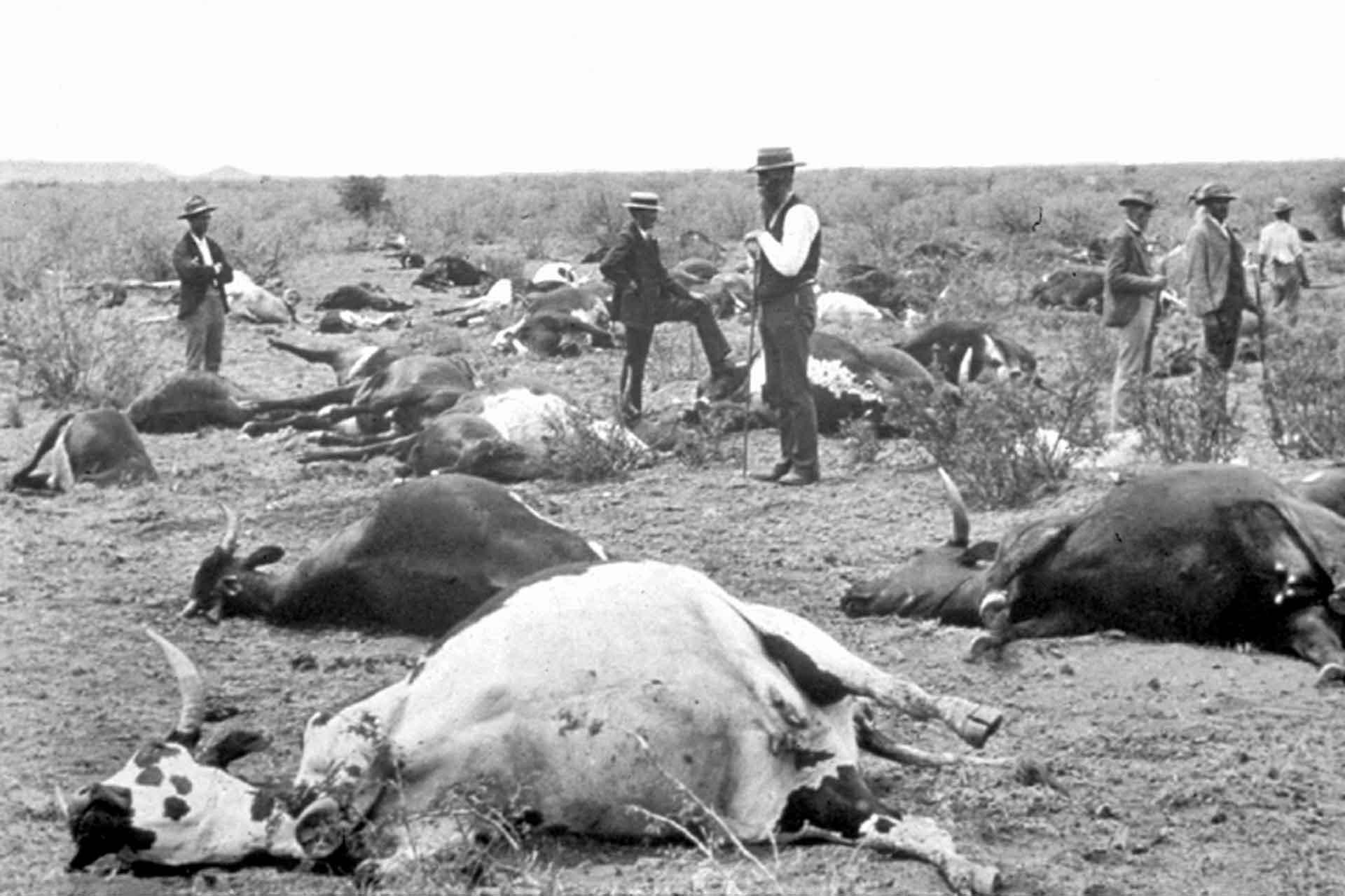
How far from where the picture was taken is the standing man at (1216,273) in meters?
13.7

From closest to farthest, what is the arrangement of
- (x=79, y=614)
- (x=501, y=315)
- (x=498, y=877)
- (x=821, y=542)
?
(x=498, y=877)
(x=79, y=614)
(x=821, y=542)
(x=501, y=315)

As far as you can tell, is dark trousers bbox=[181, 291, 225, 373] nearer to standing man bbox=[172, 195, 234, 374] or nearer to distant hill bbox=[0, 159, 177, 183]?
standing man bbox=[172, 195, 234, 374]

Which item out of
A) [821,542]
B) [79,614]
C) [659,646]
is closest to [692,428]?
[821,542]

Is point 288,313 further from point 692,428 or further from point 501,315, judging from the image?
point 692,428

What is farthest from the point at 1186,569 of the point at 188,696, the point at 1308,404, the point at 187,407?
the point at 187,407

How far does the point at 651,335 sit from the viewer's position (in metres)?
14.0

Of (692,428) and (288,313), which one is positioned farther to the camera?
(288,313)

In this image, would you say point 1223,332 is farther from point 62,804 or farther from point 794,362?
point 62,804

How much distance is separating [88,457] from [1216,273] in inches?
302

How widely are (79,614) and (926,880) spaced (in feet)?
15.9

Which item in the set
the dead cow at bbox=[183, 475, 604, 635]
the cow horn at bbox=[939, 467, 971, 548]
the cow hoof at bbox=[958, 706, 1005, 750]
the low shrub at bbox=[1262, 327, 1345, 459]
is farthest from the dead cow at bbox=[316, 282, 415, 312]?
the cow hoof at bbox=[958, 706, 1005, 750]

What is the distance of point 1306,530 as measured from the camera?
6.94 meters

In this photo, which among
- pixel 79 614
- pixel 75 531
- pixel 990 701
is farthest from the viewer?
pixel 75 531

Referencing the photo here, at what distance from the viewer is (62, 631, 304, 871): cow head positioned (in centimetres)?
480
